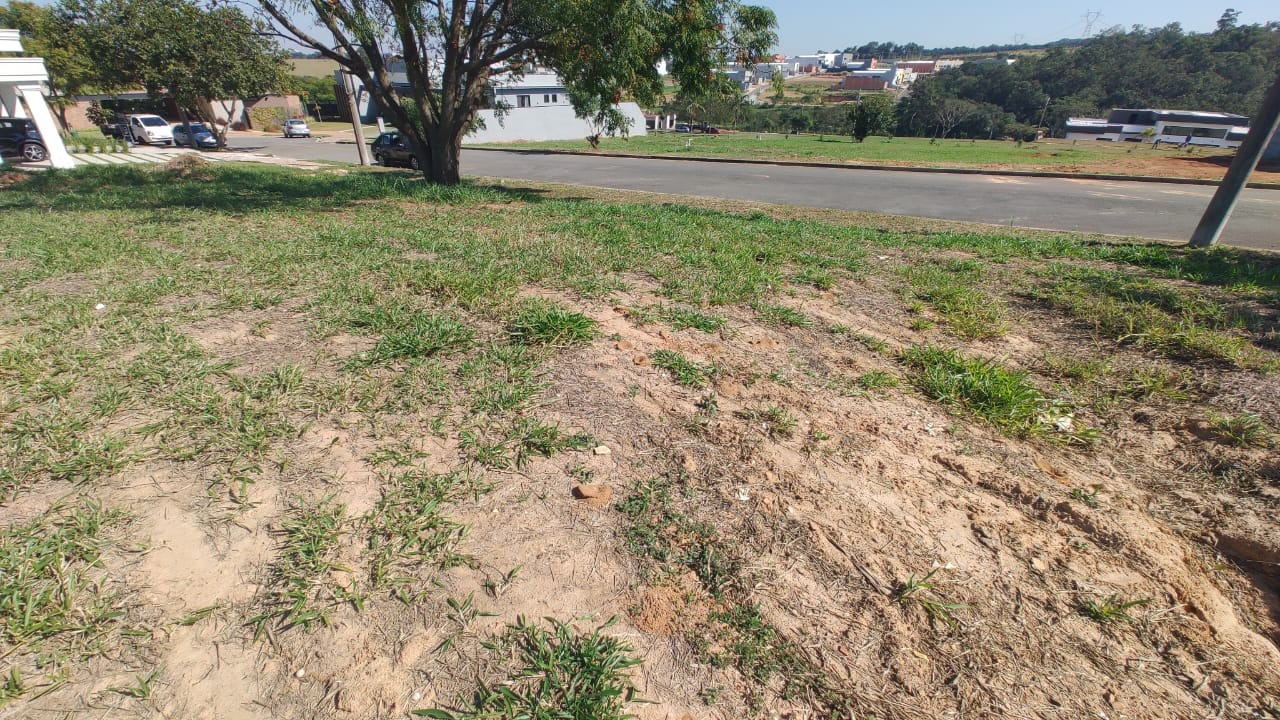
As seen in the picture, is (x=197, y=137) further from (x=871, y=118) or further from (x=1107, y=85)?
(x=1107, y=85)

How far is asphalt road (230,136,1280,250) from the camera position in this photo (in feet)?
36.4

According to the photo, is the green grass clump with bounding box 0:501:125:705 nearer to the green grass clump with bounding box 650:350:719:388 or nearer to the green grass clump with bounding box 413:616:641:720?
the green grass clump with bounding box 413:616:641:720

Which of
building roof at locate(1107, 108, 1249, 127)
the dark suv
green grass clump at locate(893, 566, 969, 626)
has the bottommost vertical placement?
the dark suv

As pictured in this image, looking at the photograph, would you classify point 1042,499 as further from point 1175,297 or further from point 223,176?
point 223,176

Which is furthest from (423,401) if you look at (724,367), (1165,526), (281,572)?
(1165,526)

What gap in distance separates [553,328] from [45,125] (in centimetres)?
1817

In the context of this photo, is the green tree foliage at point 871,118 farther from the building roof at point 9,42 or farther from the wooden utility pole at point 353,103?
the building roof at point 9,42

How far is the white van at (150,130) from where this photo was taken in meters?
25.8

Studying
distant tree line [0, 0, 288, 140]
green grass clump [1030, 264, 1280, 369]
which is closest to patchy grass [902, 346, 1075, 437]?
green grass clump [1030, 264, 1280, 369]

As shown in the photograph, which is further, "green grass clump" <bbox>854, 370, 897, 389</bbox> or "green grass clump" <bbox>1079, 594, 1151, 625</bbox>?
"green grass clump" <bbox>854, 370, 897, 389</bbox>

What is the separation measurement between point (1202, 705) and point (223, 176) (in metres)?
16.6

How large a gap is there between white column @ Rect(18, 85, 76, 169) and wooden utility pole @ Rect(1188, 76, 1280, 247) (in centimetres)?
2303

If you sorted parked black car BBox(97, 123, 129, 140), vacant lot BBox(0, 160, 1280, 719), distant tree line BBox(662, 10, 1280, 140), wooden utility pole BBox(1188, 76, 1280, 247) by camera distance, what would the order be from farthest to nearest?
distant tree line BBox(662, 10, 1280, 140)
parked black car BBox(97, 123, 129, 140)
wooden utility pole BBox(1188, 76, 1280, 247)
vacant lot BBox(0, 160, 1280, 719)

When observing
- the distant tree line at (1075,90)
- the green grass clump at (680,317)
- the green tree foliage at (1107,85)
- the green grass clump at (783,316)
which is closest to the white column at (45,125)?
the green grass clump at (680,317)
